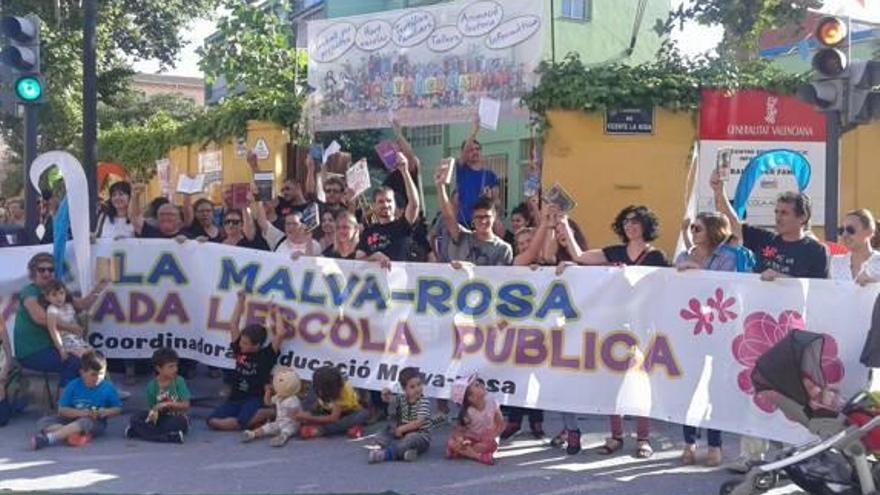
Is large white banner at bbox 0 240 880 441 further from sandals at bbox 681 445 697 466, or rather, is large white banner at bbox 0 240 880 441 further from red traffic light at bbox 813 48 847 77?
red traffic light at bbox 813 48 847 77

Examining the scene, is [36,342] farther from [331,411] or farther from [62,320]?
[331,411]

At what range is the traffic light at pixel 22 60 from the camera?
10781 millimetres

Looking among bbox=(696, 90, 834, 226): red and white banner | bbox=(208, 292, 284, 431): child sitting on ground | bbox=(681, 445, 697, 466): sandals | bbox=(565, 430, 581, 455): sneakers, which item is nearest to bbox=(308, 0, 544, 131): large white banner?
bbox=(696, 90, 834, 226): red and white banner

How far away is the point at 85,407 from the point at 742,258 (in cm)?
484

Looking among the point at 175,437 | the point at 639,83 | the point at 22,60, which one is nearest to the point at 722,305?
the point at 175,437

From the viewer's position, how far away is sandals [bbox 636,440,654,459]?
302 inches

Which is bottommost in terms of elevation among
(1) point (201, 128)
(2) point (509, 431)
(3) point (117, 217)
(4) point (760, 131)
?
(2) point (509, 431)

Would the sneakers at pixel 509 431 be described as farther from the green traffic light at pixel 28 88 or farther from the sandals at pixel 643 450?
the green traffic light at pixel 28 88

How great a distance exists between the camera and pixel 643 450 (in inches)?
303

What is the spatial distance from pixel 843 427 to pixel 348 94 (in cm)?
920

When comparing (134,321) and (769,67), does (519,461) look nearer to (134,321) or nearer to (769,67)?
(134,321)

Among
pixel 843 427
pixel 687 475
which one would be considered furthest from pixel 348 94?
pixel 843 427

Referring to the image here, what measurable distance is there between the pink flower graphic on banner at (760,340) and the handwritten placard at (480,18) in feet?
21.9

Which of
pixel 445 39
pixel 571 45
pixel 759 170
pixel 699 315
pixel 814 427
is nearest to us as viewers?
pixel 814 427
